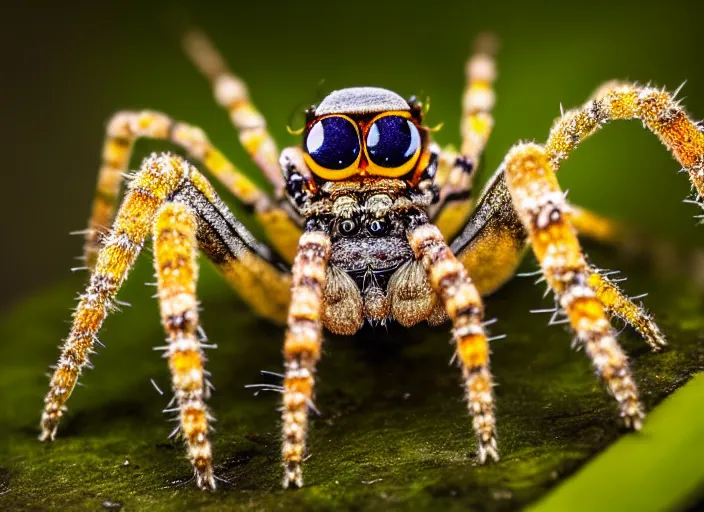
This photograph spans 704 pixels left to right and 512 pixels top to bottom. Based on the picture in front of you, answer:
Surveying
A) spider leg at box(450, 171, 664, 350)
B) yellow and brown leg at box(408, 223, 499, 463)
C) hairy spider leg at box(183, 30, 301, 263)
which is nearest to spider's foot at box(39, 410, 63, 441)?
hairy spider leg at box(183, 30, 301, 263)

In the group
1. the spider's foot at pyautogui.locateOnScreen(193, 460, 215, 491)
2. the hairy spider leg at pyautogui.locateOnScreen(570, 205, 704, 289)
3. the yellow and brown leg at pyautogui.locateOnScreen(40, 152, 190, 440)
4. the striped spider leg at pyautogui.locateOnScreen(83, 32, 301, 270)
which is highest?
the striped spider leg at pyautogui.locateOnScreen(83, 32, 301, 270)

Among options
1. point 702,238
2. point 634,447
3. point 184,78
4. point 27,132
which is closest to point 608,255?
point 702,238

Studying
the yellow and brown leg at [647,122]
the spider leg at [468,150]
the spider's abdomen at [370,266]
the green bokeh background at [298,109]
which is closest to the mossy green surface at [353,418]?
Result: the green bokeh background at [298,109]

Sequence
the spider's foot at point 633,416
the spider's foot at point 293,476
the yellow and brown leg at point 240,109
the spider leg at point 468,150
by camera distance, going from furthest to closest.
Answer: the yellow and brown leg at point 240,109, the spider leg at point 468,150, the spider's foot at point 293,476, the spider's foot at point 633,416

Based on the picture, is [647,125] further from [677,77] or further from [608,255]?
[677,77]

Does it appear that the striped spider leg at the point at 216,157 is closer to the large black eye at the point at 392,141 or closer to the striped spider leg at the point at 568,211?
the large black eye at the point at 392,141

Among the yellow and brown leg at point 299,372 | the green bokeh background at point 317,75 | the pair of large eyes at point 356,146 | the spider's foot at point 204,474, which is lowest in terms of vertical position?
the spider's foot at point 204,474

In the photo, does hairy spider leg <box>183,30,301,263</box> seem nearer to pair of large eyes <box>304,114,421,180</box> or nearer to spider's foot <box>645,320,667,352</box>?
pair of large eyes <box>304,114,421,180</box>
